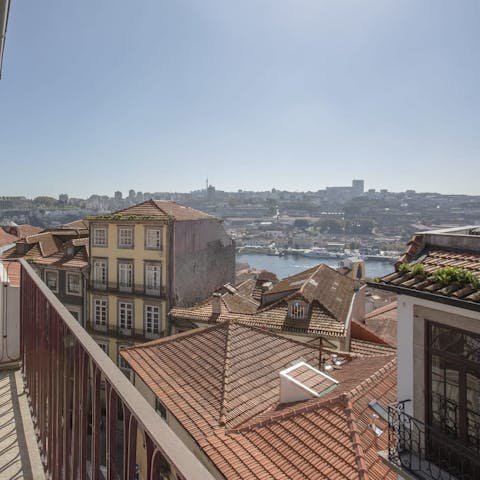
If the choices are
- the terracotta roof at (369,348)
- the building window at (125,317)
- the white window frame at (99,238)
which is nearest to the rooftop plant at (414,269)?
the terracotta roof at (369,348)

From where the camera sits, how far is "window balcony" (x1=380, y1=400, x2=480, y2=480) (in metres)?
4.92

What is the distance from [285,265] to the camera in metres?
107

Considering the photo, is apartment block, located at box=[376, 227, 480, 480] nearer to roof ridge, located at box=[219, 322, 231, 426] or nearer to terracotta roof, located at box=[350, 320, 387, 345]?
roof ridge, located at box=[219, 322, 231, 426]

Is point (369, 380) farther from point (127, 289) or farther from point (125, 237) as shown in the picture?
point (125, 237)

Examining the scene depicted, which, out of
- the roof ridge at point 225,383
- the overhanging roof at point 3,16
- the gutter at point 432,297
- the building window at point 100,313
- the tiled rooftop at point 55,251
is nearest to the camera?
the overhanging roof at point 3,16

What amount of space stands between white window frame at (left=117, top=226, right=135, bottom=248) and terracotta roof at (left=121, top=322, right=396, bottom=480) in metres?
9.42

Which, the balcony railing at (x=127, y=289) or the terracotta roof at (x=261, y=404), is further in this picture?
the balcony railing at (x=127, y=289)

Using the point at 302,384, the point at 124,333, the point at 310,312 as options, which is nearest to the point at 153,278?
the point at 124,333

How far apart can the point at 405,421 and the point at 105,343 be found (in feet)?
61.6

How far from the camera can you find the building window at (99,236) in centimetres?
2203

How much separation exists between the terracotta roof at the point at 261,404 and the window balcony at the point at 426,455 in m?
1.25

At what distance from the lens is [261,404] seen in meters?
9.55

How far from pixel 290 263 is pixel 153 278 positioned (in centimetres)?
9133

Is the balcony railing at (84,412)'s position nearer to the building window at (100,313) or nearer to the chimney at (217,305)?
the chimney at (217,305)
